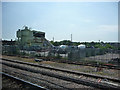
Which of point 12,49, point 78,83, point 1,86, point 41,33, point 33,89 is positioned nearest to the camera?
point 33,89

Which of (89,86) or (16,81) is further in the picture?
(16,81)

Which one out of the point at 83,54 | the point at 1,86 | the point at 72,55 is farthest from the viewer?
the point at 83,54

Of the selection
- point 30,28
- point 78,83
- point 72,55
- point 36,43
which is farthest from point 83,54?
point 30,28

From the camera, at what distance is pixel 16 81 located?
6.03 meters

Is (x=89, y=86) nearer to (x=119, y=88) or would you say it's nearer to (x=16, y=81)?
(x=119, y=88)

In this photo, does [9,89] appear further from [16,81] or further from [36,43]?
[36,43]

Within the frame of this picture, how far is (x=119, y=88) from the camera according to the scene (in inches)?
201

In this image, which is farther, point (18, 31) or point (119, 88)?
point (18, 31)

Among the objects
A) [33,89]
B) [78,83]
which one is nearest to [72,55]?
[78,83]

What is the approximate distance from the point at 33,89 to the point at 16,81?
1.73 m

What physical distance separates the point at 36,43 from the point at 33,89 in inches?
1828

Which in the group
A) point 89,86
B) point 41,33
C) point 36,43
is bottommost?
point 89,86

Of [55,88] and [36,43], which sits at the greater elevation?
[36,43]

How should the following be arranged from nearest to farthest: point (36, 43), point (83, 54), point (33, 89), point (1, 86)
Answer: point (33, 89) < point (1, 86) < point (83, 54) < point (36, 43)
